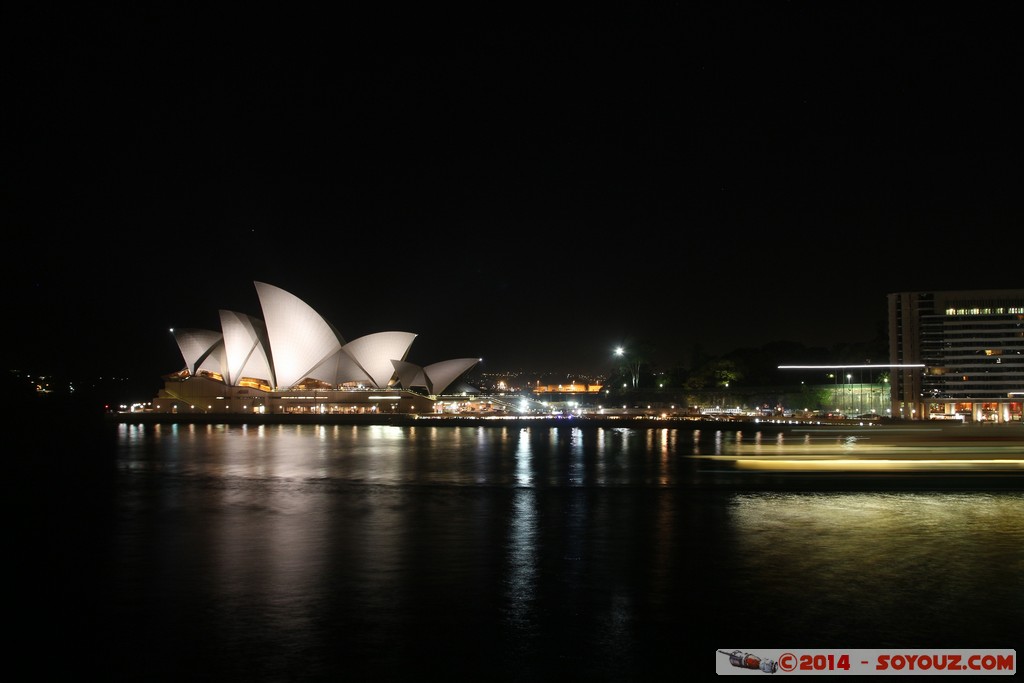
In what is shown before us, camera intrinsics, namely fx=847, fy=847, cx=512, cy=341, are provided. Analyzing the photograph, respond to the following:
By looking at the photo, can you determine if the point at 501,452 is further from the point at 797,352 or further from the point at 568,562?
the point at 797,352

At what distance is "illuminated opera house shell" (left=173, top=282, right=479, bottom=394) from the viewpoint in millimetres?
63438

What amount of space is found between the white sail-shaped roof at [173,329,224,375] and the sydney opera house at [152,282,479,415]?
82 mm

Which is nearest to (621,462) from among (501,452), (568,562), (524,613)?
(501,452)

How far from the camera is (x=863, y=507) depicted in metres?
13.7

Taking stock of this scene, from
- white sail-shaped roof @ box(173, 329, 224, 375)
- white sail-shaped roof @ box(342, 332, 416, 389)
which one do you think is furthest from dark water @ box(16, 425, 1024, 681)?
white sail-shaped roof @ box(173, 329, 224, 375)

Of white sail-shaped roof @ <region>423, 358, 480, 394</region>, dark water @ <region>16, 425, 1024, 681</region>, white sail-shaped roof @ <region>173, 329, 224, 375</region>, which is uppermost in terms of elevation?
white sail-shaped roof @ <region>173, 329, 224, 375</region>

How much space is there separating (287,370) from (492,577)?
60.4m

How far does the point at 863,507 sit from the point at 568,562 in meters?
6.71

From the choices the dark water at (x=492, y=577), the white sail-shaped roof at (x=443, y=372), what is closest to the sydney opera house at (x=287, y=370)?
the white sail-shaped roof at (x=443, y=372)

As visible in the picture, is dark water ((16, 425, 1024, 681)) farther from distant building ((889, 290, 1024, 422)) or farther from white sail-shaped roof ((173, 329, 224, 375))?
distant building ((889, 290, 1024, 422))

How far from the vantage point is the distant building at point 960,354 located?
7175cm

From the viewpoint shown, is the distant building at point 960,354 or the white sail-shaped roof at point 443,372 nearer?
the distant building at point 960,354

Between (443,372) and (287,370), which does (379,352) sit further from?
(443,372)

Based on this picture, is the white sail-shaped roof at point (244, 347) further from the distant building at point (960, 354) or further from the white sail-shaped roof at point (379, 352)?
the distant building at point (960, 354)
